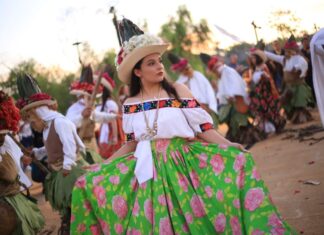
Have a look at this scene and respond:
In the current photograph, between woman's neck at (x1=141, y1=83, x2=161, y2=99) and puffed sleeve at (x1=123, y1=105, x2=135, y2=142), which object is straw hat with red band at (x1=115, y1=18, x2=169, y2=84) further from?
puffed sleeve at (x1=123, y1=105, x2=135, y2=142)

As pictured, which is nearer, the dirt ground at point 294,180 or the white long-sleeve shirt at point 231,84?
the dirt ground at point 294,180

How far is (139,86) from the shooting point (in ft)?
12.5

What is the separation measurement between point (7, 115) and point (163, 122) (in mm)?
1716

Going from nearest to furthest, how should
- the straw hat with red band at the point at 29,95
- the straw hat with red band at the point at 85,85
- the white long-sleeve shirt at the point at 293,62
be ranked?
the straw hat with red band at the point at 29,95, the straw hat with red band at the point at 85,85, the white long-sleeve shirt at the point at 293,62

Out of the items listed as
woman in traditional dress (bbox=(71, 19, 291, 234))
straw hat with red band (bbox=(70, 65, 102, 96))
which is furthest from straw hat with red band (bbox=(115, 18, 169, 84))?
straw hat with red band (bbox=(70, 65, 102, 96))

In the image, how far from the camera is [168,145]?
3.50m

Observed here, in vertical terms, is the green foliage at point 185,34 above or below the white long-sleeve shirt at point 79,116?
above

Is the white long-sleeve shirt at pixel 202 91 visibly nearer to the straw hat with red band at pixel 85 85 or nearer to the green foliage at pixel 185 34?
the straw hat with red band at pixel 85 85

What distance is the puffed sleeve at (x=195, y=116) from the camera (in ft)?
11.5

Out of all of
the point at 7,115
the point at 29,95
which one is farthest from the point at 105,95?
the point at 7,115

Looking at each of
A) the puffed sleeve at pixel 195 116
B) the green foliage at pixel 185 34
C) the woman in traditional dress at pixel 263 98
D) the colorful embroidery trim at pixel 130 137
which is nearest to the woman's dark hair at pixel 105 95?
the woman in traditional dress at pixel 263 98

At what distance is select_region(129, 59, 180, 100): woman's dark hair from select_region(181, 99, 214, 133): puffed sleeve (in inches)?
4.2

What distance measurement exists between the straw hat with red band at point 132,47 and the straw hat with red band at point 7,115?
1234 mm

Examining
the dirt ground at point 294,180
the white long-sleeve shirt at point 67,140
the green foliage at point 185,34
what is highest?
the green foliage at point 185,34
